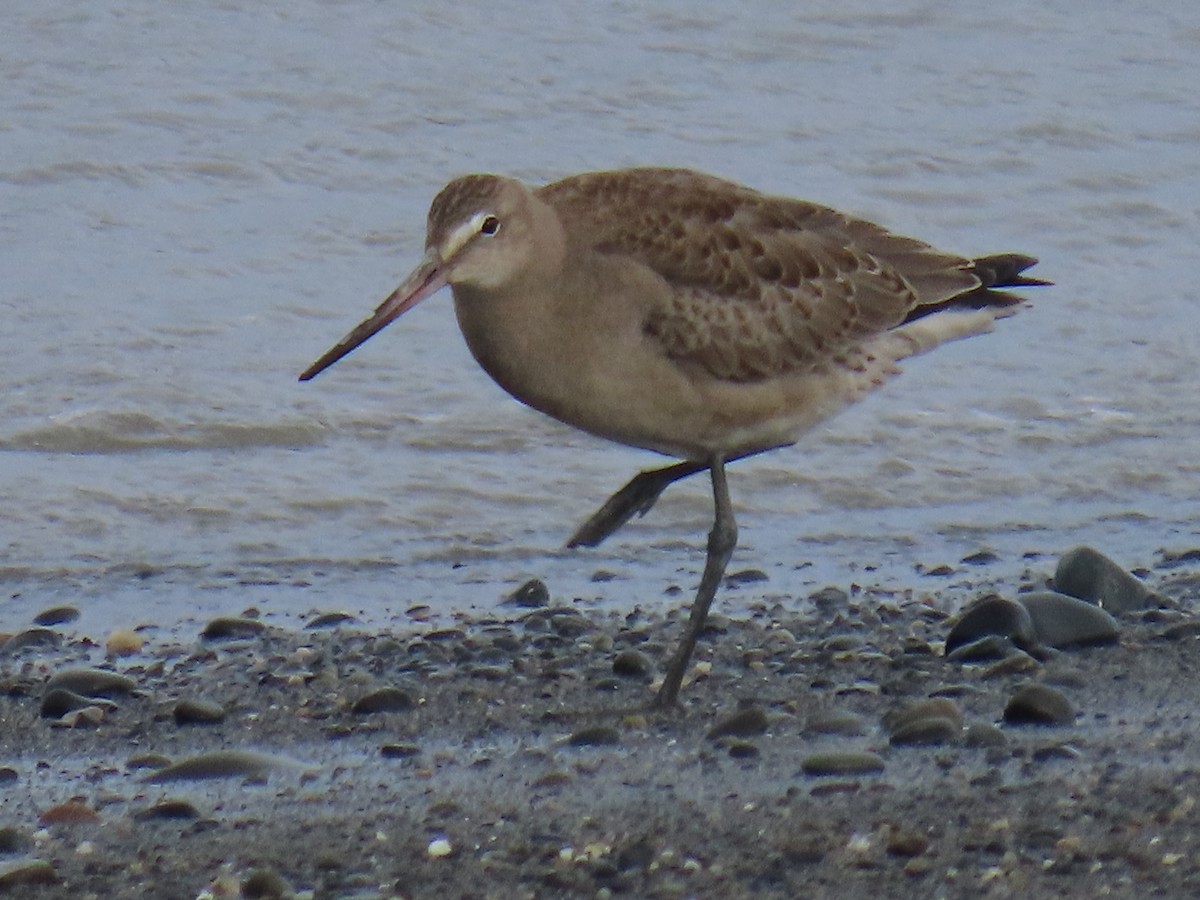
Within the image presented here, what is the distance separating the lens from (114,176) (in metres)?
10.8

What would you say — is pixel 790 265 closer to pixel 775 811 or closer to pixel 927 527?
pixel 927 527

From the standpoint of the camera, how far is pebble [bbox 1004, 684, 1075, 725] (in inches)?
212

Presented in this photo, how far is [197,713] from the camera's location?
552 centimetres

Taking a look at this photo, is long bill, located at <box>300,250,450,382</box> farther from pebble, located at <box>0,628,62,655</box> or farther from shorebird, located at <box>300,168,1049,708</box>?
pebble, located at <box>0,628,62,655</box>

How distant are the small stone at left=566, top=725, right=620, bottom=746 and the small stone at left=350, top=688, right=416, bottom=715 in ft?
1.50

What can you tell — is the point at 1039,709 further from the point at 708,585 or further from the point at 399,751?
the point at 399,751

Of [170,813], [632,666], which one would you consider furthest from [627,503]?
[170,813]

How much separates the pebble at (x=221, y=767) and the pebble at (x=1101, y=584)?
2469mm

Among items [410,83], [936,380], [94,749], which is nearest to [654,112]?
[410,83]

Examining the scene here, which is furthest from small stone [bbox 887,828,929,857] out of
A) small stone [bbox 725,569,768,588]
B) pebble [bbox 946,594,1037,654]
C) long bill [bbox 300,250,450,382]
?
small stone [bbox 725,569,768,588]

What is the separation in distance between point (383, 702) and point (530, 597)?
1.13m

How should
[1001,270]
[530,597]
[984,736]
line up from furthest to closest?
1. [1001,270]
2. [530,597]
3. [984,736]

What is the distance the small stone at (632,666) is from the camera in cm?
598

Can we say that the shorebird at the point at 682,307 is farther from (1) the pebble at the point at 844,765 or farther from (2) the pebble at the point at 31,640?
(2) the pebble at the point at 31,640
